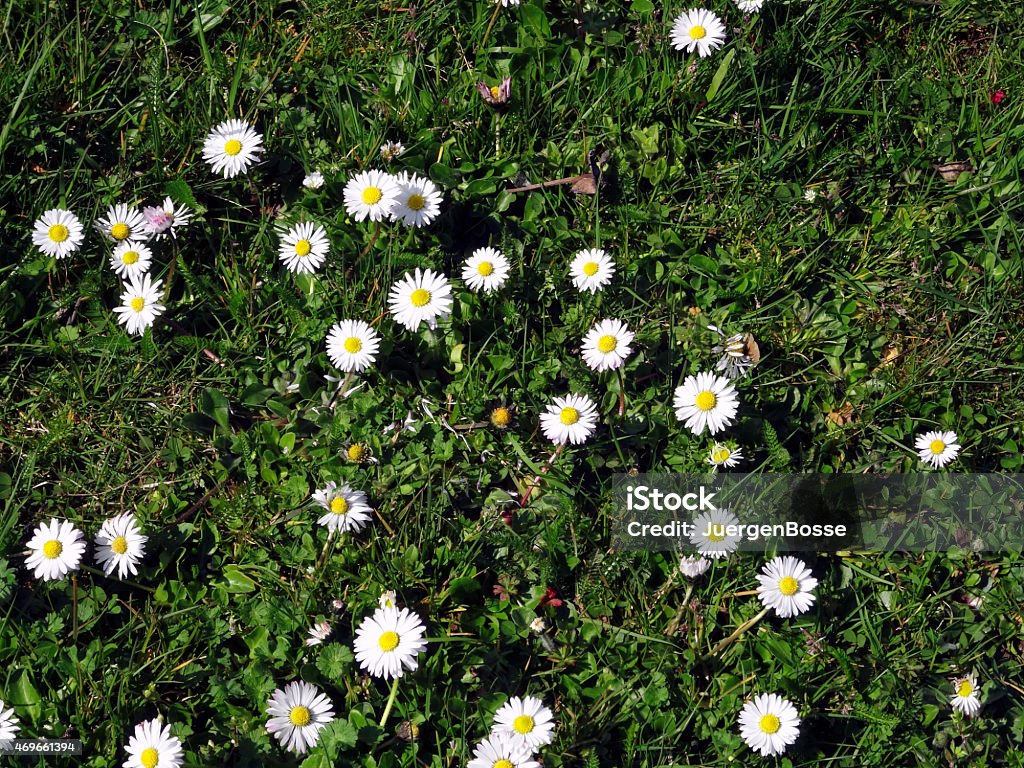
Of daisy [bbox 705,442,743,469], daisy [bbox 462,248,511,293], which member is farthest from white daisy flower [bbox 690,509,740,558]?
daisy [bbox 462,248,511,293]

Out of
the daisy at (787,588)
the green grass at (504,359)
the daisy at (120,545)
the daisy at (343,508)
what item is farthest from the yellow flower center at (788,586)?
the daisy at (120,545)

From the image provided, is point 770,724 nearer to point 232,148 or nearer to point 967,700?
point 967,700

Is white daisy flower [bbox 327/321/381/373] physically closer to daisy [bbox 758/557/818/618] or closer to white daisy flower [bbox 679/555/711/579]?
white daisy flower [bbox 679/555/711/579]

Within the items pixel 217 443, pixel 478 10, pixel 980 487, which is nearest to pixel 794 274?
pixel 980 487

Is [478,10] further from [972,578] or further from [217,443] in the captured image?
[972,578]

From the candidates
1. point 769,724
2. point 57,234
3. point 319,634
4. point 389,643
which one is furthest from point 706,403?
point 57,234

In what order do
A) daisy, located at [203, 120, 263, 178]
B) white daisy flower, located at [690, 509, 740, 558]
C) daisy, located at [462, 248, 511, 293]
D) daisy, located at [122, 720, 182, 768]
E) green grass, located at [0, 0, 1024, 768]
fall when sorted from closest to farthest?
1. daisy, located at [122, 720, 182, 768]
2. green grass, located at [0, 0, 1024, 768]
3. white daisy flower, located at [690, 509, 740, 558]
4. daisy, located at [462, 248, 511, 293]
5. daisy, located at [203, 120, 263, 178]
